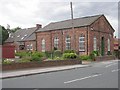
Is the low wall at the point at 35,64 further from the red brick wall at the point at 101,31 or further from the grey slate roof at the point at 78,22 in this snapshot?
the grey slate roof at the point at 78,22

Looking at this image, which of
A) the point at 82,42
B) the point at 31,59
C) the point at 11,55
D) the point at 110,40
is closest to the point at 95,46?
the point at 82,42

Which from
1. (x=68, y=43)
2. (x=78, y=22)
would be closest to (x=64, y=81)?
(x=68, y=43)

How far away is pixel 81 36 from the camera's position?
49.6 meters

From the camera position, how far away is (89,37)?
48.5 metres

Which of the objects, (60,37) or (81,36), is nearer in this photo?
(81,36)

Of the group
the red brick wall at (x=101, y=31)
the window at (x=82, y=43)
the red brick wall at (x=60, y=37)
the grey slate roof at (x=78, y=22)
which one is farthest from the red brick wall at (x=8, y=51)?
the grey slate roof at (x=78, y=22)

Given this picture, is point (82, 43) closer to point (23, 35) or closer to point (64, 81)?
point (23, 35)

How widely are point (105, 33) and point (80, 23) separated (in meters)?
7.49

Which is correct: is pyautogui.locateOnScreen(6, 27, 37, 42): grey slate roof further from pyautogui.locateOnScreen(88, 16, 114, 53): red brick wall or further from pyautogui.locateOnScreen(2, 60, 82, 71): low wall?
pyautogui.locateOnScreen(2, 60, 82, 71): low wall

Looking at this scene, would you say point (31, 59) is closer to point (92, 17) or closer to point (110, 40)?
point (92, 17)

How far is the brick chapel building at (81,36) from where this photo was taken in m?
48.9

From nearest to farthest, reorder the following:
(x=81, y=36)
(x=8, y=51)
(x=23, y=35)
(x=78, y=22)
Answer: (x=8, y=51) < (x=81, y=36) < (x=78, y=22) < (x=23, y=35)

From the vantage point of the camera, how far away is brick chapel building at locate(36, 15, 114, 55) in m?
48.9

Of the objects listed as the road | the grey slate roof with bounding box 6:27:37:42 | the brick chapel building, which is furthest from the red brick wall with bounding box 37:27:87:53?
the road
